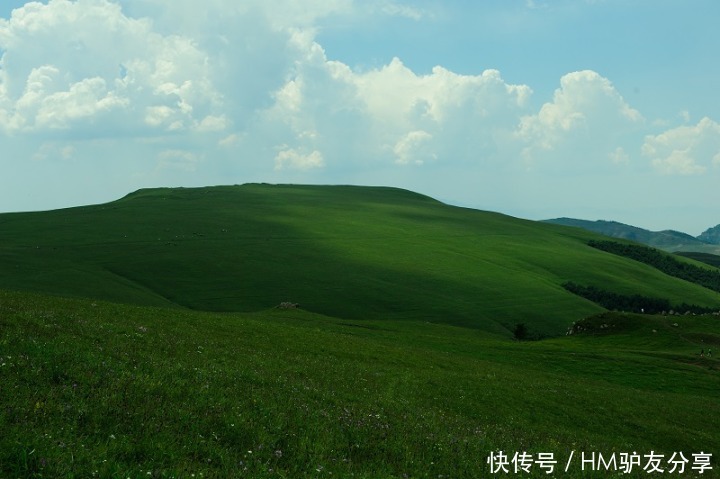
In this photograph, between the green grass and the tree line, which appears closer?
the green grass

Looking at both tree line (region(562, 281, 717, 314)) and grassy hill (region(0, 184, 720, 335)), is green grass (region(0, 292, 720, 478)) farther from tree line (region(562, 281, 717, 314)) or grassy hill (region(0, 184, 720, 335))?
tree line (region(562, 281, 717, 314))

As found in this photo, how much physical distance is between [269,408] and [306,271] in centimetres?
12633

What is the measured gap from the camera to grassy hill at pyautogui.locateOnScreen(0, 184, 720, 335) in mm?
117625

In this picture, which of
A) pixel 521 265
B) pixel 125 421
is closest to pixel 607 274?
pixel 521 265

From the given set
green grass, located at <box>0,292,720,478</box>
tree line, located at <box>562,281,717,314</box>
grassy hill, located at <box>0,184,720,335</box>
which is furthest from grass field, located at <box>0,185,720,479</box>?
tree line, located at <box>562,281,717,314</box>

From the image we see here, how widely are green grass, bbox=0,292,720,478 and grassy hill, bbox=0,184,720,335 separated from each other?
69245 mm

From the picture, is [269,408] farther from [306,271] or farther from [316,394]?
[306,271]

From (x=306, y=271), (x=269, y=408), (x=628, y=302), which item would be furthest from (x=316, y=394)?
(x=628, y=302)

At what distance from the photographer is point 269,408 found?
16922mm

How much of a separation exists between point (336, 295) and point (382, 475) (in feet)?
375

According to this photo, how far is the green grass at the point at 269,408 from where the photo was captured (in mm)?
12164

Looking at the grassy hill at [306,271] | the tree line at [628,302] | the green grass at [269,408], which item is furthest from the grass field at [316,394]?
the tree line at [628,302]

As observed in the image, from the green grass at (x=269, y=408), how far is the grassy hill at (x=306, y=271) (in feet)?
227

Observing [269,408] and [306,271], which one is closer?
[269,408]
